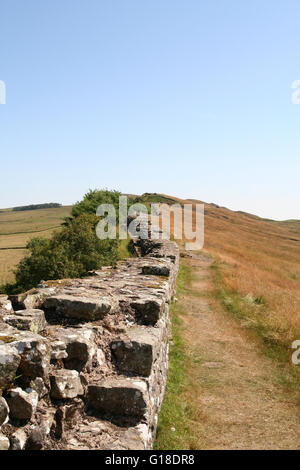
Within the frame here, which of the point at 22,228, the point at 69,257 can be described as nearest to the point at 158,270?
the point at 69,257

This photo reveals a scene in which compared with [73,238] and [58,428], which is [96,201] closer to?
[73,238]

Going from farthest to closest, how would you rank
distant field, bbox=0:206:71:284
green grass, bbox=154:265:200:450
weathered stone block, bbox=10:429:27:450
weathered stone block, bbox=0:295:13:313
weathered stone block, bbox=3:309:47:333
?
distant field, bbox=0:206:71:284 < green grass, bbox=154:265:200:450 < weathered stone block, bbox=0:295:13:313 < weathered stone block, bbox=3:309:47:333 < weathered stone block, bbox=10:429:27:450

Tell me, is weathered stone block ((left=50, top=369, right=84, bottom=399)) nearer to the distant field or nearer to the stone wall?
the stone wall

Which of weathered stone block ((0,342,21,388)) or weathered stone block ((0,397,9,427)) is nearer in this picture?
weathered stone block ((0,397,9,427))

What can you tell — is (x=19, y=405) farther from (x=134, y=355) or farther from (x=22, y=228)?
(x=22, y=228)

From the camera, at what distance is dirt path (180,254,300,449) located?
219 inches

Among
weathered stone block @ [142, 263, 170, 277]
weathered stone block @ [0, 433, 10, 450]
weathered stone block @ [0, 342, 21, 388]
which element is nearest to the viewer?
weathered stone block @ [0, 433, 10, 450]

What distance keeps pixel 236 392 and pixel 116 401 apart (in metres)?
3.72

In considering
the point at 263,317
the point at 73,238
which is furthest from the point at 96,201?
the point at 263,317

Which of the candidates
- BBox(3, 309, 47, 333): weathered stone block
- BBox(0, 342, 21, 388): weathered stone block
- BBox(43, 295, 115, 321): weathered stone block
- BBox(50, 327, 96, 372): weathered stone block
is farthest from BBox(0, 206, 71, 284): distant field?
BBox(0, 342, 21, 388): weathered stone block

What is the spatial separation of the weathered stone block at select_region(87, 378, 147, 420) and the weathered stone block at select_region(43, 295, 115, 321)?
1128 mm

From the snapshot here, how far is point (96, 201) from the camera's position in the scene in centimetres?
4678

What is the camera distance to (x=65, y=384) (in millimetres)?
3859
